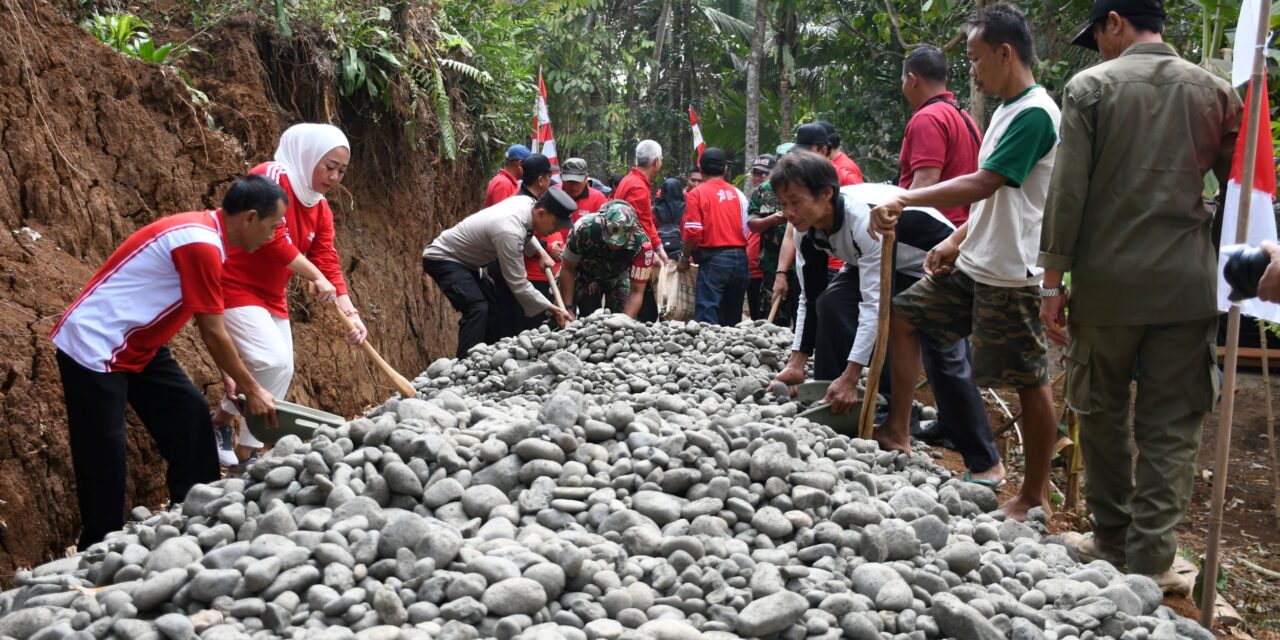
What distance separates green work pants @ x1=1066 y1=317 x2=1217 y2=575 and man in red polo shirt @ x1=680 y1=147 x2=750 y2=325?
→ 15.4ft

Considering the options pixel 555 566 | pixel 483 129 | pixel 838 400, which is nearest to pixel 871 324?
pixel 838 400

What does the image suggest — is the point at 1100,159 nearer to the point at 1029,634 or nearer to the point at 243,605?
the point at 1029,634

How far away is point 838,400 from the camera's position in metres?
4.49

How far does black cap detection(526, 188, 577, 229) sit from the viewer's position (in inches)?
262

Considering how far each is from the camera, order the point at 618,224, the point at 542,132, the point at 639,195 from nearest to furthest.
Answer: the point at 618,224 → the point at 639,195 → the point at 542,132

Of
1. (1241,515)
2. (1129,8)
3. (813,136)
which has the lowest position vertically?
(1241,515)

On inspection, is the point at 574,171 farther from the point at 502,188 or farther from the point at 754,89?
the point at 754,89

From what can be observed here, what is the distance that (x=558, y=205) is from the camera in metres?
6.67

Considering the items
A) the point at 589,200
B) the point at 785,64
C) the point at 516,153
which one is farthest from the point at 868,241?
the point at 785,64

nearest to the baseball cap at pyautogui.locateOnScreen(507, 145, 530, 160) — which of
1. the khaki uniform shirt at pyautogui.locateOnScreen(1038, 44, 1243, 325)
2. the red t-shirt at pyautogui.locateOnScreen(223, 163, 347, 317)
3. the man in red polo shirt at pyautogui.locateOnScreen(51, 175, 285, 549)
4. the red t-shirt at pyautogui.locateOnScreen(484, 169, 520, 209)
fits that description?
the red t-shirt at pyautogui.locateOnScreen(484, 169, 520, 209)

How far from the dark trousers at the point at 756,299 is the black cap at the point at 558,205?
96.2 inches

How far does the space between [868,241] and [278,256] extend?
2.59 m

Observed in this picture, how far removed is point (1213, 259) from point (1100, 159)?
19.2 inches

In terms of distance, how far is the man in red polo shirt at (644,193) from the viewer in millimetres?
8844
